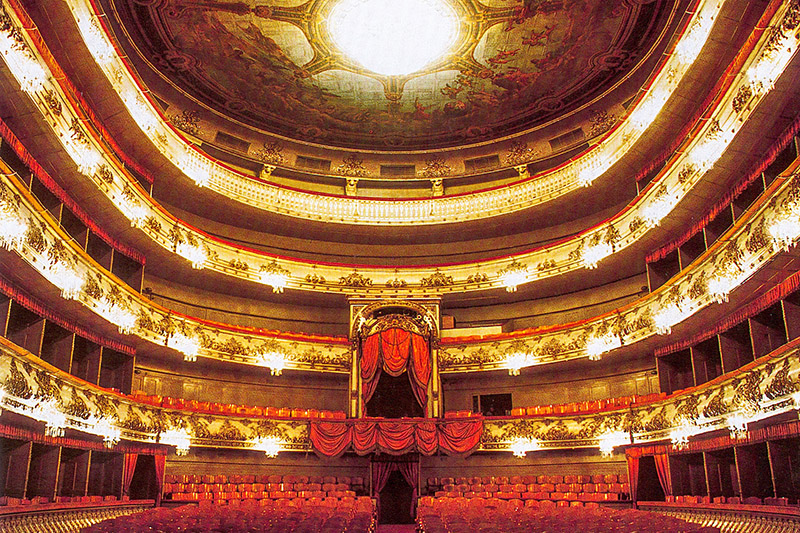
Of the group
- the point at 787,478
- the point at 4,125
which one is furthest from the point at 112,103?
the point at 787,478

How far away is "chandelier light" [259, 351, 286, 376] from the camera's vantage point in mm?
19828

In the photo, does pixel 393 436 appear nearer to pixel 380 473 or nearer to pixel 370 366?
pixel 380 473

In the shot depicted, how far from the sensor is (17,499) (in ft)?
38.8


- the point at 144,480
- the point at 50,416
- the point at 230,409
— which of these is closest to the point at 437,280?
the point at 230,409

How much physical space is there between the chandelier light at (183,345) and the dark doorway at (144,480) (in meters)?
2.83

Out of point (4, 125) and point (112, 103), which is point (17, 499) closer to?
point (4, 125)

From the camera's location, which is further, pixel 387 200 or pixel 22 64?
pixel 387 200

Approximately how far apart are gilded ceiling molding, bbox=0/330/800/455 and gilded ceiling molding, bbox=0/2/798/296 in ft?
14.5

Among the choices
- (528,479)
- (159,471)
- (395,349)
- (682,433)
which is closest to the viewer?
(682,433)

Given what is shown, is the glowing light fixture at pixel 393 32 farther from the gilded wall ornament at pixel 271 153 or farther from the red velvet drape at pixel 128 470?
the red velvet drape at pixel 128 470

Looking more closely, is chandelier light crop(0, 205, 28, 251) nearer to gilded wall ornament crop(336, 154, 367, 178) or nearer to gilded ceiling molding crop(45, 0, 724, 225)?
gilded ceiling molding crop(45, 0, 724, 225)

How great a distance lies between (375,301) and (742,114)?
494 inches

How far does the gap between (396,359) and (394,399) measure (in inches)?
69.0

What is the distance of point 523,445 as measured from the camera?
18.7 meters
